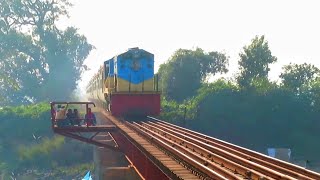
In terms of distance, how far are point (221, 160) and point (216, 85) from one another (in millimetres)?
34247

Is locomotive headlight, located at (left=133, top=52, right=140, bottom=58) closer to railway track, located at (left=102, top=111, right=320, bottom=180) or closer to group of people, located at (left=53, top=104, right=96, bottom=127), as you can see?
group of people, located at (left=53, top=104, right=96, bottom=127)

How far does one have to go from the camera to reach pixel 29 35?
59.4m

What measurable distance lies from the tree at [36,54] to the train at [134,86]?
122 feet

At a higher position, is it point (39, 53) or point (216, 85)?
point (39, 53)

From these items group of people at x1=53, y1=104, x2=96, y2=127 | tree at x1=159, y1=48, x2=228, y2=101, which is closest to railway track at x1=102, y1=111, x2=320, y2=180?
group of people at x1=53, y1=104, x2=96, y2=127

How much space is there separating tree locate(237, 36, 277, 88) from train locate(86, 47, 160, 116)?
28.1m

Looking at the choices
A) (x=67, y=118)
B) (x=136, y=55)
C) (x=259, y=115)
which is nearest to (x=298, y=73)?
(x=259, y=115)

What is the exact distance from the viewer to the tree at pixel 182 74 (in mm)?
49219

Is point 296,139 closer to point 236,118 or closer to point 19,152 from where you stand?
point 236,118

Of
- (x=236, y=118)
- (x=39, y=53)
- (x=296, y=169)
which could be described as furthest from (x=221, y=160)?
(x=39, y=53)

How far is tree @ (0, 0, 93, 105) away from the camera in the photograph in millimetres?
57438

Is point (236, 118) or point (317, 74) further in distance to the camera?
point (317, 74)

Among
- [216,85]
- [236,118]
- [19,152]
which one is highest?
[216,85]

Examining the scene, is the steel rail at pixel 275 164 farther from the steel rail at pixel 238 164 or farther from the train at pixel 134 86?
the train at pixel 134 86
